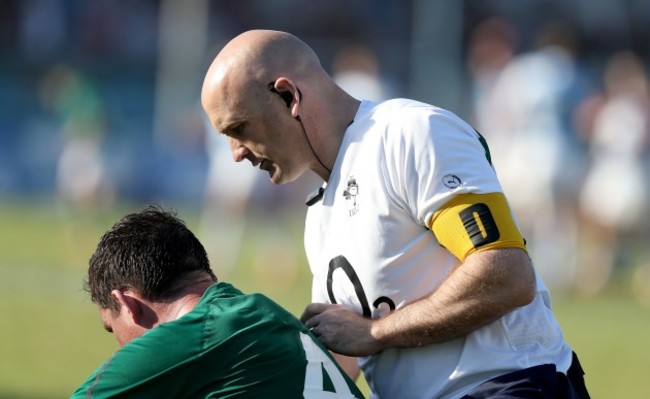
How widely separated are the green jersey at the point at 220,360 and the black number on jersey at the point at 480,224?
26.1 inches

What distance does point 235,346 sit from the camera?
403cm

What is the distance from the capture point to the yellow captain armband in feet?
13.9

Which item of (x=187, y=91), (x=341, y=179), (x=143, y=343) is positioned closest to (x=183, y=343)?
(x=143, y=343)

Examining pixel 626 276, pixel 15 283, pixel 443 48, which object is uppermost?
pixel 443 48

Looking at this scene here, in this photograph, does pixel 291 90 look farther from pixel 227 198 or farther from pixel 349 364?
pixel 227 198

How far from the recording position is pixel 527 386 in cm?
438

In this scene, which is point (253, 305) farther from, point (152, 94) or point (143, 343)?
point (152, 94)

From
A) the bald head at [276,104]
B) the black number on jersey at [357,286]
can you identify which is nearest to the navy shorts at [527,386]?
the black number on jersey at [357,286]

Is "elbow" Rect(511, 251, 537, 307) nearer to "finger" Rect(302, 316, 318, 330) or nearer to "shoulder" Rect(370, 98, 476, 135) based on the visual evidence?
"shoulder" Rect(370, 98, 476, 135)

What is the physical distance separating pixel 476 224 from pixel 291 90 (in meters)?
0.88

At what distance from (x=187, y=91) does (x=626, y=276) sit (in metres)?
9.54

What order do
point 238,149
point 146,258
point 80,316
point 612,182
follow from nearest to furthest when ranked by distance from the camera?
point 146,258 < point 238,149 < point 80,316 < point 612,182

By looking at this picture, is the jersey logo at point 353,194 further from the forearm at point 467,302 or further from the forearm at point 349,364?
the forearm at point 349,364

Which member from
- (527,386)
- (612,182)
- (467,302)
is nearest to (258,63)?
(467,302)
